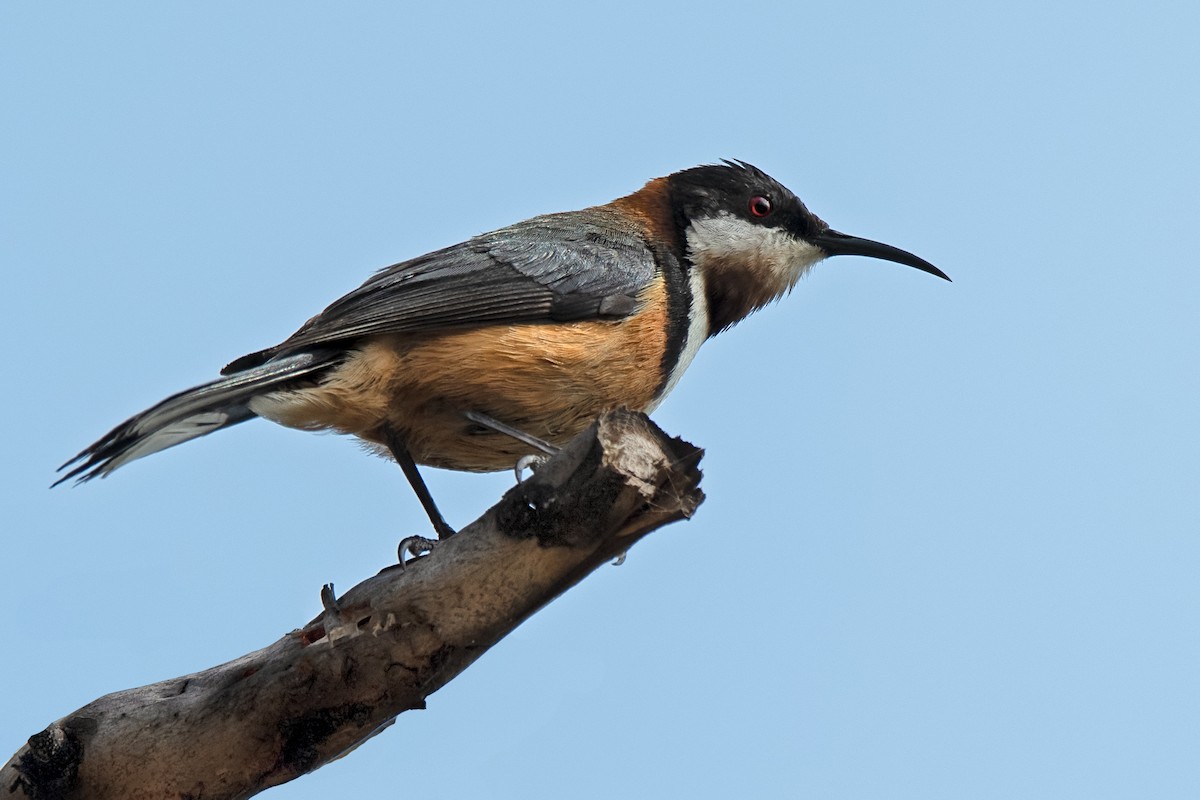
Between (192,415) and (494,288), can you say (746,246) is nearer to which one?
(494,288)

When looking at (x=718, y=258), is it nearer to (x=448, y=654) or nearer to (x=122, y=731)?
(x=448, y=654)

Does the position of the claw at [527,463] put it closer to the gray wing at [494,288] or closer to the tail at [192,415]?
the gray wing at [494,288]

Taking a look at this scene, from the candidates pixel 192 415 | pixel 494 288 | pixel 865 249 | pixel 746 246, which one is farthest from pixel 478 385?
pixel 865 249

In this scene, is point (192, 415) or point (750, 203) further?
point (750, 203)

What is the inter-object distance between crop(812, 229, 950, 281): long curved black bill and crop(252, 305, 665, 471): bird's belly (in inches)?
65.6

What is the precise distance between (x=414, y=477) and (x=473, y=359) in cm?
→ 71

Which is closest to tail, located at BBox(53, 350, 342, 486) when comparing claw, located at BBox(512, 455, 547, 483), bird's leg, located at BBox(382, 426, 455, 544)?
bird's leg, located at BBox(382, 426, 455, 544)

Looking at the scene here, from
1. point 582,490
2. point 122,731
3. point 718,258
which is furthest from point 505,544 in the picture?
point 718,258

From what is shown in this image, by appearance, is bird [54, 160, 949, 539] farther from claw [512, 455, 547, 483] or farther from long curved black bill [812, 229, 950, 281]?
long curved black bill [812, 229, 950, 281]

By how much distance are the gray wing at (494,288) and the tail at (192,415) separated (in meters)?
0.18

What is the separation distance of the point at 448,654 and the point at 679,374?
2.16 metres

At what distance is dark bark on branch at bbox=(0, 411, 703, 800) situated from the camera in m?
4.59

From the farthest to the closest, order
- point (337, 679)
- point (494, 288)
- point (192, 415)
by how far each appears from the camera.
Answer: point (494, 288)
point (192, 415)
point (337, 679)

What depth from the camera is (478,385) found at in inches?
220
